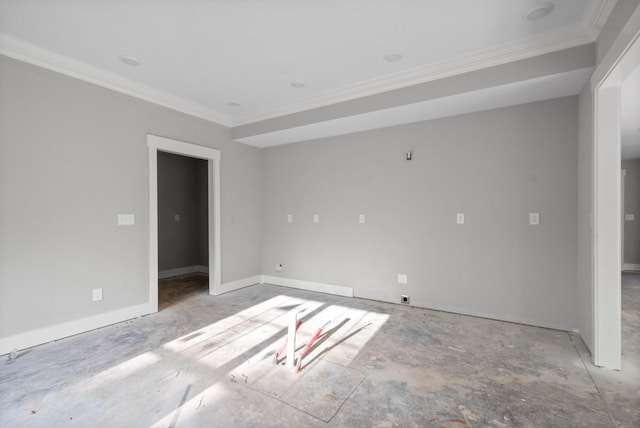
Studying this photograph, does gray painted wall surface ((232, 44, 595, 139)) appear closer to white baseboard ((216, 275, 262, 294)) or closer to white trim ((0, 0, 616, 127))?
white trim ((0, 0, 616, 127))

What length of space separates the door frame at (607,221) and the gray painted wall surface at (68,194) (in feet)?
14.5

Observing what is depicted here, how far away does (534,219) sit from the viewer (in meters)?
3.21

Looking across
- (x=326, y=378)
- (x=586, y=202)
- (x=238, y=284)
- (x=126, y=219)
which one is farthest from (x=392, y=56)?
(x=238, y=284)

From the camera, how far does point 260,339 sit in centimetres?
291

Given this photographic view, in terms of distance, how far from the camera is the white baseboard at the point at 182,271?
5.81 meters

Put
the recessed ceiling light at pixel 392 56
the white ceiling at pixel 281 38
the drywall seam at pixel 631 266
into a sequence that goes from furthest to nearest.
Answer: the drywall seam at pixel 631 266 < the recessed ceiling light at pixel 392 56 < the white ceiling at pixel 281 38

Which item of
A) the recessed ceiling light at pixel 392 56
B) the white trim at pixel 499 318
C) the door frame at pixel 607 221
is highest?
the recessed ceiling light at pixel 392 56

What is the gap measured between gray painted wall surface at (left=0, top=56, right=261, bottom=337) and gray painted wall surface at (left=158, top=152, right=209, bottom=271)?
2356mm

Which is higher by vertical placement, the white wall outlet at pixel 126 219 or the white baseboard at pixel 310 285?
the white wall outlet at pixel 126 219

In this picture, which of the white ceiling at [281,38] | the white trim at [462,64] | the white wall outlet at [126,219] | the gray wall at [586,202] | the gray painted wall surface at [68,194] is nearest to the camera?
the white ceiling at [281,38]

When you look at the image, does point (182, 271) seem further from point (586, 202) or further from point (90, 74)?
point (586, 202)

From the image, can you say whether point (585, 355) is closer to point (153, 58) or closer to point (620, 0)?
point (620, 0)

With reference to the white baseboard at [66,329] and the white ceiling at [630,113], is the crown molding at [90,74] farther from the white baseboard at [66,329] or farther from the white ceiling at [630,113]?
the white ceiling at [630,113]

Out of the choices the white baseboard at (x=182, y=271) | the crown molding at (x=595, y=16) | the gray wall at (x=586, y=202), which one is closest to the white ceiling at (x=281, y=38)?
the crown molding at (x=595, y=16)
